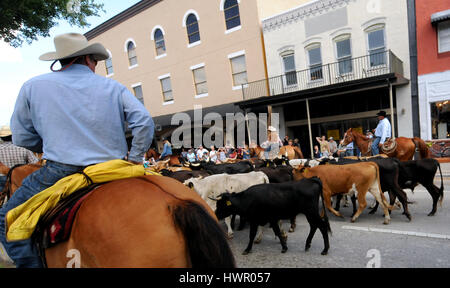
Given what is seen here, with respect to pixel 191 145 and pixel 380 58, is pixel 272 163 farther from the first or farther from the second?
pixel 191 145

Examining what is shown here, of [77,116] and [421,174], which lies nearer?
[77,116]

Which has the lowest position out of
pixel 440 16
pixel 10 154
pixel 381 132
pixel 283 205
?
pixel 283 205

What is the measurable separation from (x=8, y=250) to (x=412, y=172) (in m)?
6.83

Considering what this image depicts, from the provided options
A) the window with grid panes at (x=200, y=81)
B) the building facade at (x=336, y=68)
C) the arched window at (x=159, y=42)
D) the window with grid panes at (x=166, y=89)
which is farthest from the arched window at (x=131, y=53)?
the building facade at (x=336, y=68)

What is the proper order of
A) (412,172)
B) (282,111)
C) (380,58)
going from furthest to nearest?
(282,111) < (380,58) < (412,172)

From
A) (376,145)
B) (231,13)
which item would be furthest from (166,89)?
(376,145)

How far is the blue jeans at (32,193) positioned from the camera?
205 centimetres

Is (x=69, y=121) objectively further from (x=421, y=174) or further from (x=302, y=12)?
(x=302, y=12)

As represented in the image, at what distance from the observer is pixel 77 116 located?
7.03 ft

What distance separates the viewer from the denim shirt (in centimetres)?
213

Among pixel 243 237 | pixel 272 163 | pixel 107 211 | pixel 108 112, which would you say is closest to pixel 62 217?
pixel 107 211

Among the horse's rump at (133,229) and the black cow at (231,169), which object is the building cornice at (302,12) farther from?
the horse's rump at (133,229)

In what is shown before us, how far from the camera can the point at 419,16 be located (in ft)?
40.0

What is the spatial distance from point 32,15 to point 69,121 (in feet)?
33.3
